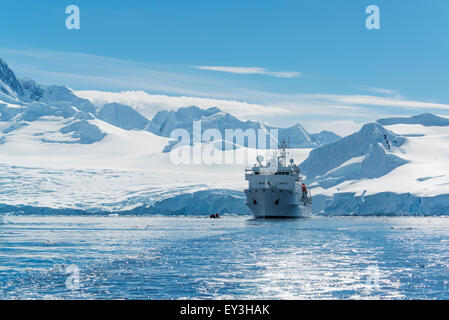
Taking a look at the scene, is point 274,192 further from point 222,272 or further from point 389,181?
point 389,181

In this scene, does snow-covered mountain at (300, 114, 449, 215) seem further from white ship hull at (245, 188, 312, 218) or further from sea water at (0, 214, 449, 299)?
sea water at (0, 214, 449, 299)

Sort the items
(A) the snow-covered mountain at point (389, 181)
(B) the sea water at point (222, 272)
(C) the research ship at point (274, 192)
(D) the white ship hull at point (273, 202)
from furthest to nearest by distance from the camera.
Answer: (A) the snow-covered mountain at point (389, 181) < (C) the research ship at point (274, 192) < (D) the white ship hull at point (273, 202) < (B) the sea water at point (222, 272)

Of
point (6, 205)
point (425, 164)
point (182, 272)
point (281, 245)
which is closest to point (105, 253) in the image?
point (182, 272)

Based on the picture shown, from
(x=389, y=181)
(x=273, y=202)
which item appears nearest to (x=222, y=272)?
(x=273, y=202)

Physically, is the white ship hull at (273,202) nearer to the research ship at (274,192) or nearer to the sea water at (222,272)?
the research ship at (274,192)

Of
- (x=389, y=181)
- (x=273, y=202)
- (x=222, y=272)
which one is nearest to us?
(x=222, y=272)

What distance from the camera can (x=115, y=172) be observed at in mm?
195875

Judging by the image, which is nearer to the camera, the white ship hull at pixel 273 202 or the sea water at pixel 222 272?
the sea water at pixel 222 272

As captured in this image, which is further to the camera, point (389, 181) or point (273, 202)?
point (389, 181)

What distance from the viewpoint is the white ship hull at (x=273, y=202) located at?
9231cm

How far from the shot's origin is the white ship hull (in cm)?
9231

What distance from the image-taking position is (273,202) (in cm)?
9262

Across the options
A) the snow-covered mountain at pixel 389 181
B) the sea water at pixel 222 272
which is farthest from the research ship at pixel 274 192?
the sea water at pixel 222 272

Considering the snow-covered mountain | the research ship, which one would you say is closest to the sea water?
the research ship
